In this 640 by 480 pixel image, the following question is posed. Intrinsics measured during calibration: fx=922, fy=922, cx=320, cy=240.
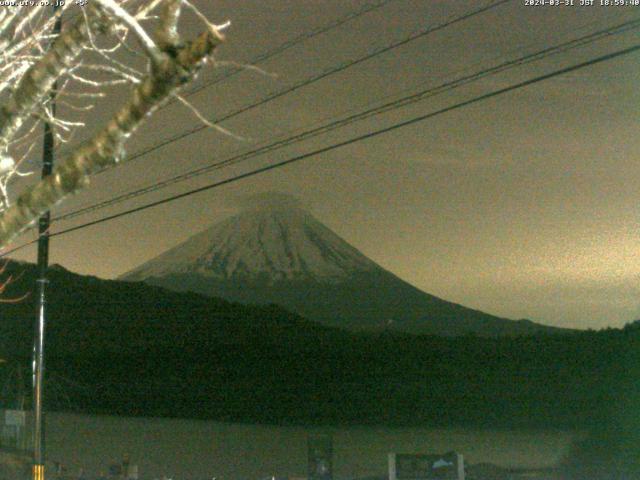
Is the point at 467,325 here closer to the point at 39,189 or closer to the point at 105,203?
the point at 105,203

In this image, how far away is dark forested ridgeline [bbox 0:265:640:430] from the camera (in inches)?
2894

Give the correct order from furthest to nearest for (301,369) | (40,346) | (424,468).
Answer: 1. (301,369)
2. (424,468)
3. (40,346)

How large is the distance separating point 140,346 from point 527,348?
42429 mm

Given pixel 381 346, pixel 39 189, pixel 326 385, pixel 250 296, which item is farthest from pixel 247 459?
pixel 250 296

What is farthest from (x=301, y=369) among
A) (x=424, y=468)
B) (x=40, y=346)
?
(x=40, y=346)

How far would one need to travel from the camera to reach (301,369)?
319 feet

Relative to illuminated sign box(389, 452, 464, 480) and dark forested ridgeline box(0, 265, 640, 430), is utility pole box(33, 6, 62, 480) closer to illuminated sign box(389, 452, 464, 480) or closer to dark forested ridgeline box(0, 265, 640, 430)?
illuminated sign box(389, 452, 464, 480)

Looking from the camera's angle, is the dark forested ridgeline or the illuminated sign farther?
the dark forested ridgeline

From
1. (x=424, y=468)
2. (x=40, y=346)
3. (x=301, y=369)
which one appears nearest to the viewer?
(x=40, y=346)

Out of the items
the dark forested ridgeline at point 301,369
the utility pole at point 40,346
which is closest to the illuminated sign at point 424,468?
the utility pole at point 40,346

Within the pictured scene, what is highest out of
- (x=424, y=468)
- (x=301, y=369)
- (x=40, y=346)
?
(x=40, y=346)

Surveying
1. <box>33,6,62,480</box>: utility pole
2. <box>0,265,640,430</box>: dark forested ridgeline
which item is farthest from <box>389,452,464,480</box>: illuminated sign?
<box>0,265,640,430</box>: dark forested ridgeline

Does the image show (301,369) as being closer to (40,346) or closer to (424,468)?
(424,468)

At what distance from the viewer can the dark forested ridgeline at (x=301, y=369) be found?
73500mm
